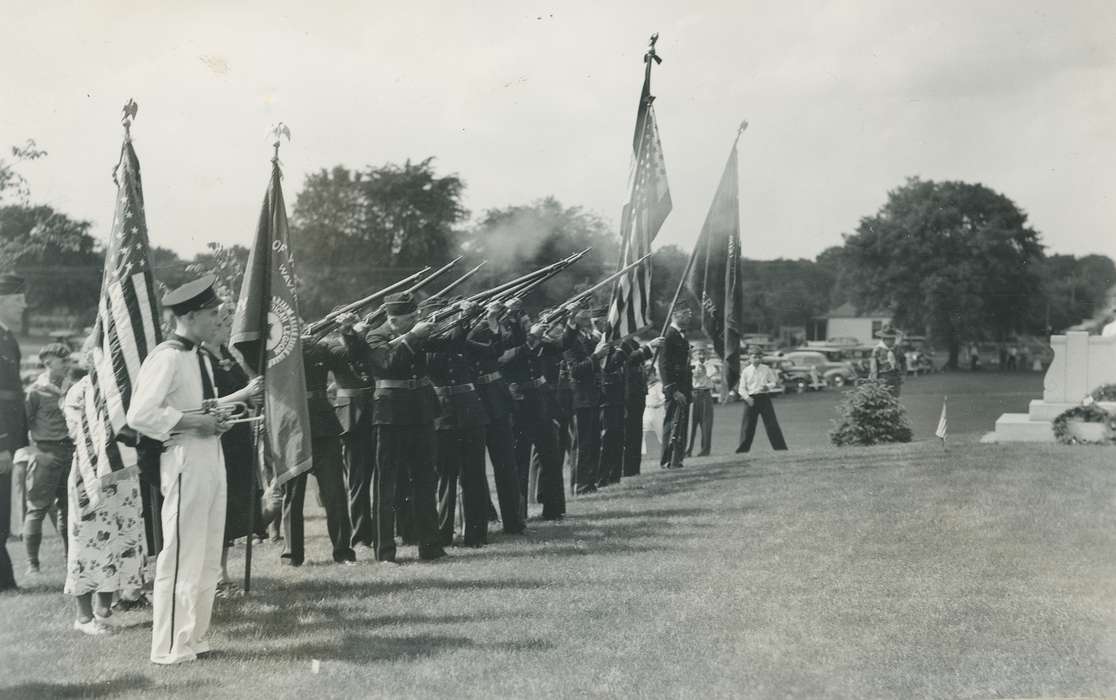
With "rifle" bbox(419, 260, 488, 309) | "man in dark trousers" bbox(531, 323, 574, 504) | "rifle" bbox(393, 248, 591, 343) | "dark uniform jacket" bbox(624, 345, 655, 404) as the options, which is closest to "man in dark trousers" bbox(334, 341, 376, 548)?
"rifle" bbox(393, 248, 591, 343)

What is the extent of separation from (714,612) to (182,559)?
9.65ft

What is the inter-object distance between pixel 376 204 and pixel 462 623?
4.11 metres

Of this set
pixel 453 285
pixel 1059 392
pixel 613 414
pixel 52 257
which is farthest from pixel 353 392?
pixel 1059 392

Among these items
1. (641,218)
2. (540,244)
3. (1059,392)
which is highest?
(641,218)

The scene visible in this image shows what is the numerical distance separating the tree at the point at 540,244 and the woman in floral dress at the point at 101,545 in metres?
3.37

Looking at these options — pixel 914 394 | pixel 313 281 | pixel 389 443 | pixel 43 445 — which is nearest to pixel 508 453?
pixel 389 443

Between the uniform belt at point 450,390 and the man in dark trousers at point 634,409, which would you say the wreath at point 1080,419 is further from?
the uniform belt at point 450,390

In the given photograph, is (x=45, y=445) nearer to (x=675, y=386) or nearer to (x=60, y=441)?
(x=60, y=441)

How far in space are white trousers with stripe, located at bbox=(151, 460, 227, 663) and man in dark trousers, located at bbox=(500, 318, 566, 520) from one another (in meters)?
3.66

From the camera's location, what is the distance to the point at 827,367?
10.3m

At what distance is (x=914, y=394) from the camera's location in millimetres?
9375

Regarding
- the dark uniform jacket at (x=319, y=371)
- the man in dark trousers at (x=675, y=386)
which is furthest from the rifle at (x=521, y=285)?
the man in dark trousers at (x=675, y=386)

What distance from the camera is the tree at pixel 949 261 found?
299 inches

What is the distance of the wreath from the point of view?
29.7ft
